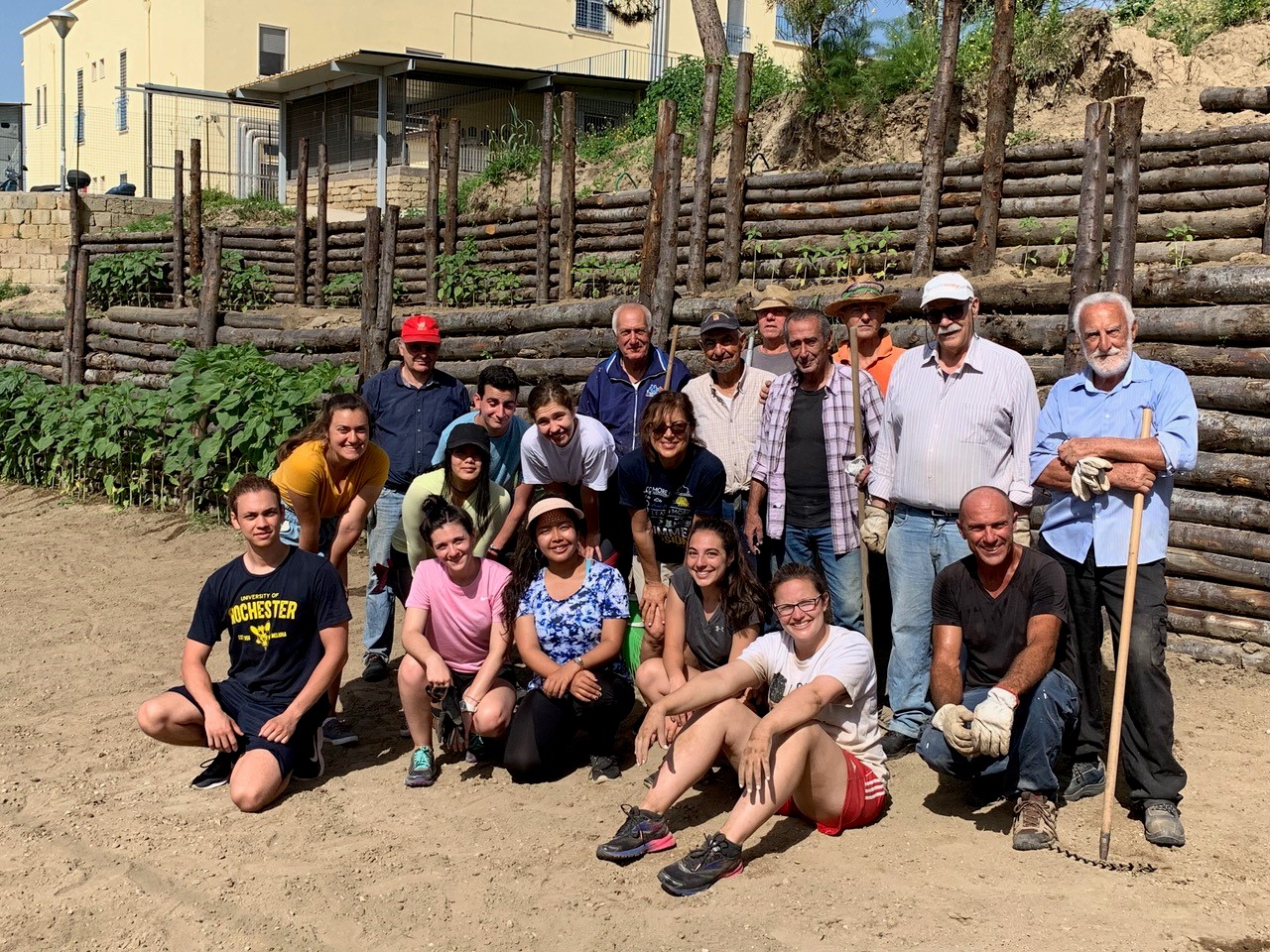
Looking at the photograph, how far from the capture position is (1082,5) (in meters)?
14.3

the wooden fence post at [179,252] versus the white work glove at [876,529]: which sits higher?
the wooden fence post at [179,252]

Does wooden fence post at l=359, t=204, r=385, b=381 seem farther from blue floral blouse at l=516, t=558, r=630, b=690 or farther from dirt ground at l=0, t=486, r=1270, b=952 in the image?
blue floral blouse at l=516, t=558, r=630, b=690

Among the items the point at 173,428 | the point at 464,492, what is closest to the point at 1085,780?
the point at 464,492

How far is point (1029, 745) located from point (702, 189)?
699cm

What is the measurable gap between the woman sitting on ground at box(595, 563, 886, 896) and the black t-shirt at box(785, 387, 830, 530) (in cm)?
82

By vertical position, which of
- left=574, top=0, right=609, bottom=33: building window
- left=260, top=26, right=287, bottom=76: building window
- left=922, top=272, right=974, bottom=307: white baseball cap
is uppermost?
left=574, top=0, right=609, bottom=33: building window

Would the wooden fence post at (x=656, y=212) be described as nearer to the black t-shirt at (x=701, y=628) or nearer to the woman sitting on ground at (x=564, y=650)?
the woman sitting on ground at (x=564, y=650)

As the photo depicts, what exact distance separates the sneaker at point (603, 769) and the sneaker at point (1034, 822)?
59.0 inches

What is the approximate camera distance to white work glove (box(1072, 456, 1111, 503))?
4090mm

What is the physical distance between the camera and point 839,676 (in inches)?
159

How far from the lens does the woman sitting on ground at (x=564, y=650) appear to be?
4781 millimetres

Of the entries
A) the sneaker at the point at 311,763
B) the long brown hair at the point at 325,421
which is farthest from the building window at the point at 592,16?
the sneaker at the point at 311,763

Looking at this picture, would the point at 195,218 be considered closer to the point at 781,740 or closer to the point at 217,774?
the point at 217,774

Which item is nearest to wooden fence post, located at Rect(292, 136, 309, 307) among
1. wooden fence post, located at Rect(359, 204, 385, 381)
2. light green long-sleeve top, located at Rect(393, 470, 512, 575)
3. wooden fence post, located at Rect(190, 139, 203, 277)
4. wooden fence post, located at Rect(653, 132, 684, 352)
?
wooden fence post, located at Rect(190, 139, 203, 277)
